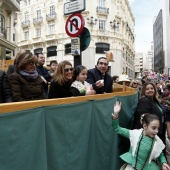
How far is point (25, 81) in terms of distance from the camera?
3.09 meters

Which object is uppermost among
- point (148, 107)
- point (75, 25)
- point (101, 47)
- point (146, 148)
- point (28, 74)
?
point (101, 47)

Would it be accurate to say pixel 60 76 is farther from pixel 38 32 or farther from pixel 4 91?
pixel 38 32

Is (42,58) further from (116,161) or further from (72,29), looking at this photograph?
(116,161)

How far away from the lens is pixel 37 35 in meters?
44.3

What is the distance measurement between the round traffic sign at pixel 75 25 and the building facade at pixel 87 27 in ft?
104

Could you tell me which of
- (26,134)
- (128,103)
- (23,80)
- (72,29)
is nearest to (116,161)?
(128,103)

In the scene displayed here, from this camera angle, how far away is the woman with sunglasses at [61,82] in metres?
3.36

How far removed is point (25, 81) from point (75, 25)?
2.37m

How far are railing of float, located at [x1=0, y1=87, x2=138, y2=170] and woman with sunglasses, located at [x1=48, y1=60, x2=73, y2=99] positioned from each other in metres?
0.59

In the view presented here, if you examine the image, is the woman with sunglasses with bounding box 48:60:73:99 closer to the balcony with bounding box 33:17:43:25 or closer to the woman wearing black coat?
the woman wearing black coat

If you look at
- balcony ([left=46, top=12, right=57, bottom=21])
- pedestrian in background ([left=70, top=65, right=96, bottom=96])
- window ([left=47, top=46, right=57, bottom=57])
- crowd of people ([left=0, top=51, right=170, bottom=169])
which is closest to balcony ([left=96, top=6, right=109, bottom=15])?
balcony ([left=46, top=12, right=57, bottom=21])

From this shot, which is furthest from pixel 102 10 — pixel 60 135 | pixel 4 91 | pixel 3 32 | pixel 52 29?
pixel 60 135

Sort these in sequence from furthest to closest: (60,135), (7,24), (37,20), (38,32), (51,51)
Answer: (38,32), (37,20), (51,51), (7,24), (60,135)

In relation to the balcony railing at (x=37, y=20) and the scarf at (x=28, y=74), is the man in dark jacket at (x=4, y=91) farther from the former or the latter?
the balcony railing at (x=37, y=20)
